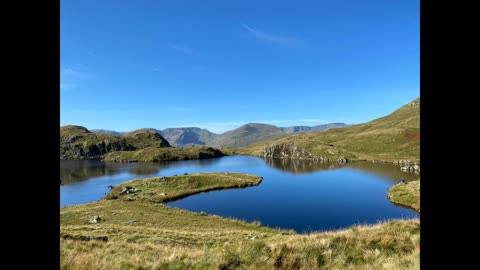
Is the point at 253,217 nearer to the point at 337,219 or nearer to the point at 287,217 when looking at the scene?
the point at 287,217

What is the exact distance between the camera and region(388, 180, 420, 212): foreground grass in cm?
5156

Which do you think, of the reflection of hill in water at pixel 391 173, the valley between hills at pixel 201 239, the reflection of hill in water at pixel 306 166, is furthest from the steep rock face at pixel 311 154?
the valley between hills at pixel 201 239

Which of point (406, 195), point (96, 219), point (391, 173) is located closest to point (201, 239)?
point (96, 219)

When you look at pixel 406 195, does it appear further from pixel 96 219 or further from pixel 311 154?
pixel 311 154

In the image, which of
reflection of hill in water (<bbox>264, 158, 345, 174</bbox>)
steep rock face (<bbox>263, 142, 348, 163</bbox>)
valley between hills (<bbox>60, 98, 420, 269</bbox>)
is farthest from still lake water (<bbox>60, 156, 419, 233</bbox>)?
steep rock face (<bbox>263, 142, 348, 163</bbox>)

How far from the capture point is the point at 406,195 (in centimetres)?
5600

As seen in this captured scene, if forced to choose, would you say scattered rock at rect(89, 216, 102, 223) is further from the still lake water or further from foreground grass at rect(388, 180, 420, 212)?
foreground grass at rect(388, 180, 420, 212)
